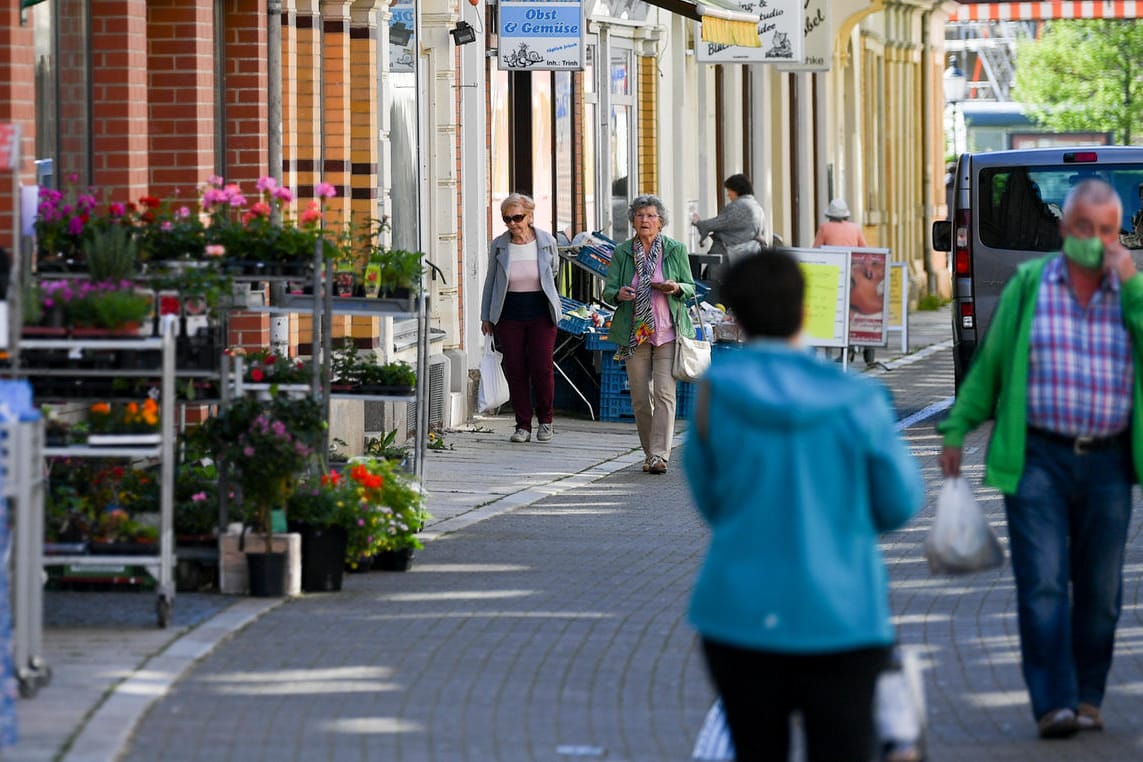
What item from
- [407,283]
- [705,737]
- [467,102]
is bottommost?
[705,737]

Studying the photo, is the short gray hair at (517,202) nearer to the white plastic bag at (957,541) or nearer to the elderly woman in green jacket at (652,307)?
the elderly woman in green jacket at (652,307)

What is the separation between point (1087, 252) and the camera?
6711mm

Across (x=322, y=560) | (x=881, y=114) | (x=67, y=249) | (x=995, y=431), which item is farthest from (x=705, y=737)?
(x=881, y=114)

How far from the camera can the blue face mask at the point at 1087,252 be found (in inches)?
Answer: 264

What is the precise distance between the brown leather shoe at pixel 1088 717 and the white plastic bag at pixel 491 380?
402 inches

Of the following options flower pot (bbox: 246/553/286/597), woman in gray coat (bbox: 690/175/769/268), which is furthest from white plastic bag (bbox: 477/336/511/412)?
flower pot (bbox: 246/553/286/597)

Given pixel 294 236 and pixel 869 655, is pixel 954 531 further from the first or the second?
pixel 294 236

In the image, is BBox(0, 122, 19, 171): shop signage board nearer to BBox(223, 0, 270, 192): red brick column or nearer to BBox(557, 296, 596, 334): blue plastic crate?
BBox(223, 0, 270, 192): red brick column

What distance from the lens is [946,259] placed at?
1651 inches

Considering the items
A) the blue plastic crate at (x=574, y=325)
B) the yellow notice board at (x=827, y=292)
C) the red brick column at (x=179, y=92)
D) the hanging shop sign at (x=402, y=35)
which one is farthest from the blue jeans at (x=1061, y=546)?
the yellow notice board at (x=827, y=292)

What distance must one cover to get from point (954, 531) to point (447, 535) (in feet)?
17.0

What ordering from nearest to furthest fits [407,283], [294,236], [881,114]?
[294,236]
[407,283]
[881,114]

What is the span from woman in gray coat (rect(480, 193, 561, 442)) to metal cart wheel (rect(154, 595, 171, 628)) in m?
7.34

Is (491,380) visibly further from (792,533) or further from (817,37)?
(792,533)
